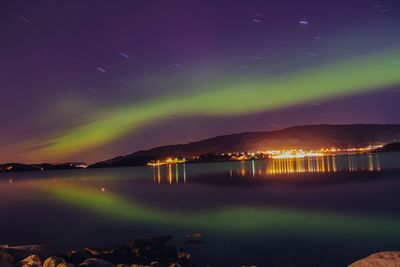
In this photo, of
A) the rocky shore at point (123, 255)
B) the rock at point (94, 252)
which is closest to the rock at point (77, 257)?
the rocky shore at point (123, 255)

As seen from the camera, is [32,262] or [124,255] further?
[124,255]

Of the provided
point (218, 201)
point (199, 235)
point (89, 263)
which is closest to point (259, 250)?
point (199, 235)

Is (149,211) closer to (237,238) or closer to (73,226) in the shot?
(73,226)

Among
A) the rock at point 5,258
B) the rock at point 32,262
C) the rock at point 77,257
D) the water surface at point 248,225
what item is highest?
→ the rock at point 5,258

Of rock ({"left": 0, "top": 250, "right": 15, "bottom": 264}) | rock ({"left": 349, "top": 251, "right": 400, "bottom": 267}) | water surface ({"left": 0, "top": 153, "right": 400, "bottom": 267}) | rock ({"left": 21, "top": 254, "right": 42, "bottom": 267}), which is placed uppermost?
rock ({"left": 349, "top": 251, "right": 400, "bottom": 267})

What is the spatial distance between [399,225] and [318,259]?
8084 millimetres

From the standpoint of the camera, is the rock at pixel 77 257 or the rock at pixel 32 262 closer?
the rock at pixel 32 262

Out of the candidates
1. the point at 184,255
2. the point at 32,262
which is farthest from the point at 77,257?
the point at 184,255

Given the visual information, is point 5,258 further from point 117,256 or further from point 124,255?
point 124,255

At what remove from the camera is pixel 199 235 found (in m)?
20.1

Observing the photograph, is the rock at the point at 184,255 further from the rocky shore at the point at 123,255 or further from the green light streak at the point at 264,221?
the green light streak at the point at 264,221

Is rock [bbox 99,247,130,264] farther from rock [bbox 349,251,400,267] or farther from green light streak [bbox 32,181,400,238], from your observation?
rock [bbox 349,251,400,267]

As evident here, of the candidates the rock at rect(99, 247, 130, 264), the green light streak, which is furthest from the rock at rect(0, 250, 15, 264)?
the green light streak

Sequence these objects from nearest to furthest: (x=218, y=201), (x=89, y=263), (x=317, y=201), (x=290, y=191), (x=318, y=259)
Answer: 1. (x=89, y=263)
2. (x=318, y=259)
3. (x=317, y=201)
4. (x=218, y=201)
5. (x=290, y=191)
